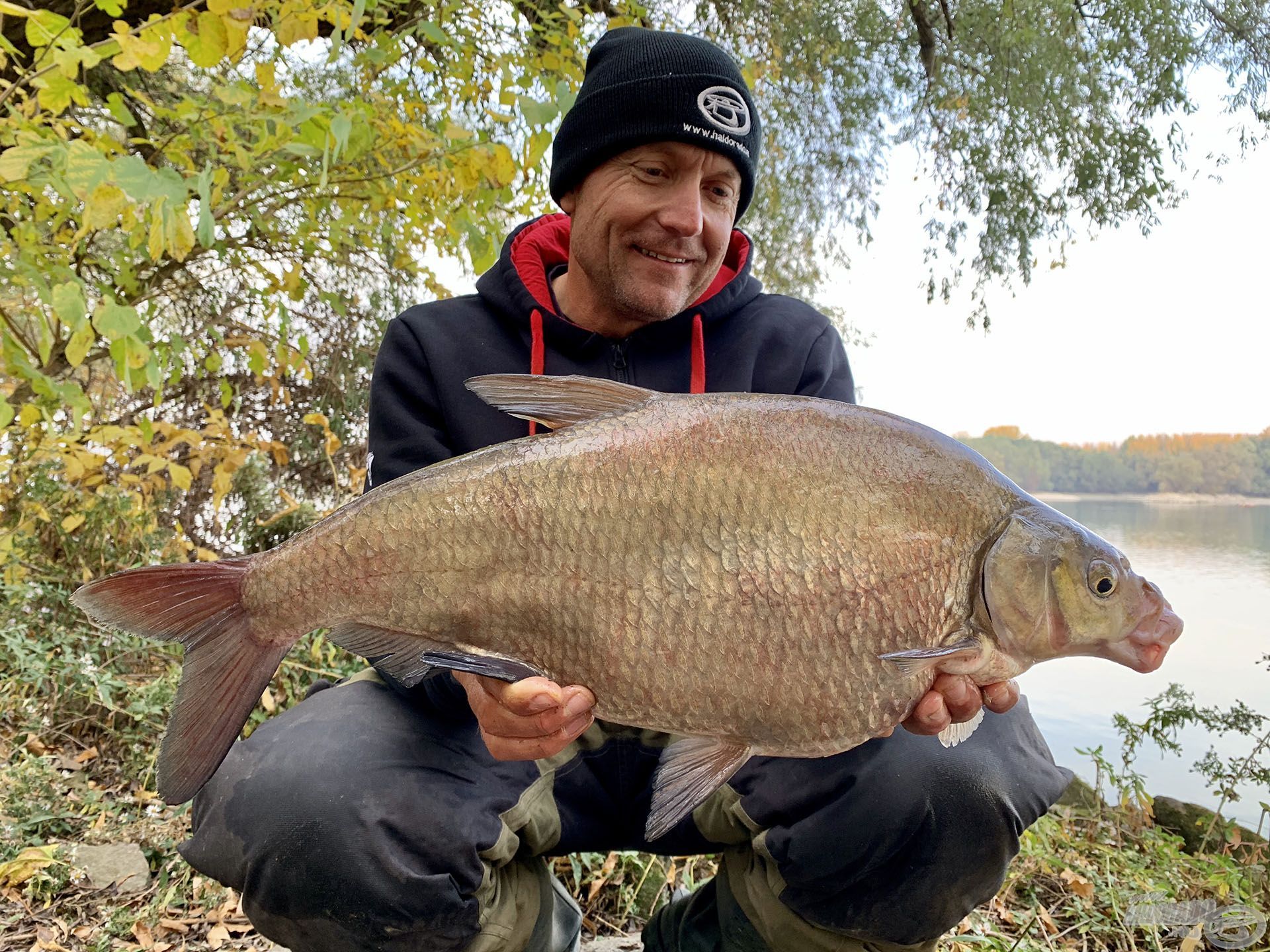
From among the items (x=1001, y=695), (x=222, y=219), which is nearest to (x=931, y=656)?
(x=1001, y=695)

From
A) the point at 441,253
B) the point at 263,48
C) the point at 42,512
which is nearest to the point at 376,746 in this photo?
the point at 42,512

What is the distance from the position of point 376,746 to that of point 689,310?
100 centimetres

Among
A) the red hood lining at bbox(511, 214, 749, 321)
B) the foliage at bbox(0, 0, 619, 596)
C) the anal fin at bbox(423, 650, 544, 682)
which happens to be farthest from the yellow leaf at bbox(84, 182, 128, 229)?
the anal fin at bbox(423, 650, 544, 682)

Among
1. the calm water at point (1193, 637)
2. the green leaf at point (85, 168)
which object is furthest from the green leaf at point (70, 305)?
the calm water at point (1193, 637)

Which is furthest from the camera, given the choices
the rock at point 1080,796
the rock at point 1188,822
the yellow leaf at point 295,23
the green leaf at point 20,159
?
the rock at point 1080,796

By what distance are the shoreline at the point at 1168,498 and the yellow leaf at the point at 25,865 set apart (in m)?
3.55

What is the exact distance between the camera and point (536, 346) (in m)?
1.78

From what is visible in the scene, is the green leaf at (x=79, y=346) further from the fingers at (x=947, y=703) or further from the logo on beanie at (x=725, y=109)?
the fingers at (x=947, y=703)

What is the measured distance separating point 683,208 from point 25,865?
1.96 m

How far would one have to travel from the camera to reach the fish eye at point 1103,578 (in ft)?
4.02

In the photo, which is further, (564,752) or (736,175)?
(736,175)

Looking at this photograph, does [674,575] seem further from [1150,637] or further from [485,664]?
[1150,637]

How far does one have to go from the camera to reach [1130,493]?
4047mm

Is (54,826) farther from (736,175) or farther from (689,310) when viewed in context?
(736,175)
